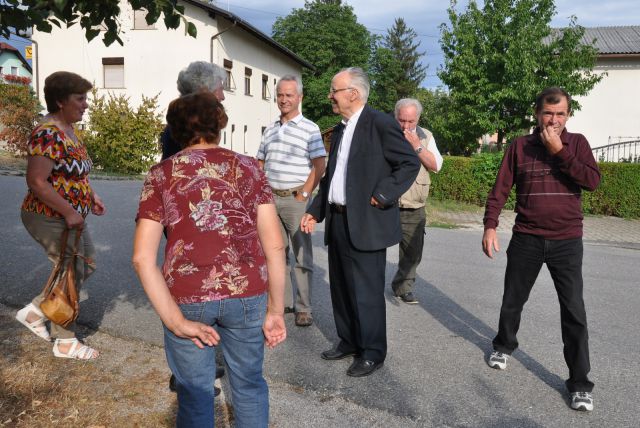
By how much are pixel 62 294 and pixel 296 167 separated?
208 cm

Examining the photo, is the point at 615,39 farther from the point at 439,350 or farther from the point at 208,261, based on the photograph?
the point at 208,261

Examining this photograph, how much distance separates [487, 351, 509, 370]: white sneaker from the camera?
13.1 ft

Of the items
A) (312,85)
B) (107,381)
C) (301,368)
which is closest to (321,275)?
(301,368)

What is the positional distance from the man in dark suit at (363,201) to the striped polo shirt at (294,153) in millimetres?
739

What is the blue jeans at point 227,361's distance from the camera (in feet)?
7.40

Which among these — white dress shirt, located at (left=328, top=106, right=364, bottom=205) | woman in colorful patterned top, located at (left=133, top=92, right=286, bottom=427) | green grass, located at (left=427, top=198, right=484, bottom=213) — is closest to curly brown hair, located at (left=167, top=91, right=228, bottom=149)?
woman in colorful patterned top, located at (left=133, top=92, right=286, bottom=427)

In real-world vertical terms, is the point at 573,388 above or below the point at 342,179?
below

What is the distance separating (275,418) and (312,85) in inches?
1814

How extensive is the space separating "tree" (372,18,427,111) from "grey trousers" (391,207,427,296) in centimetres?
5554

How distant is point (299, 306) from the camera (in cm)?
497

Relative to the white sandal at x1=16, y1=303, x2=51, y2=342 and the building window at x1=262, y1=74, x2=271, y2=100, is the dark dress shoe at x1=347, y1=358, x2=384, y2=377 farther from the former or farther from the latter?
the building window at x1=262, y1=74, x2=271, y2=100

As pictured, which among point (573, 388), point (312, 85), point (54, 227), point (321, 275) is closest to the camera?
point (573, 388)

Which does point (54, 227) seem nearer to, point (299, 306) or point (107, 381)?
point (107, 381)

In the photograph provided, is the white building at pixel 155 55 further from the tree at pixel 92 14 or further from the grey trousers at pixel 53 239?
the tree at pixel 92 14
